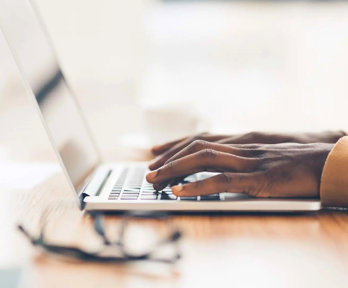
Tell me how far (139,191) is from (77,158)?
0.59ft

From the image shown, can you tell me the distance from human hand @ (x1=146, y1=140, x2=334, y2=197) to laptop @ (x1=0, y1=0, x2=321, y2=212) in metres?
0.02

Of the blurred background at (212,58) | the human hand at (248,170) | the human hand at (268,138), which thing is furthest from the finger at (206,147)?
the blurred background at (212,58)

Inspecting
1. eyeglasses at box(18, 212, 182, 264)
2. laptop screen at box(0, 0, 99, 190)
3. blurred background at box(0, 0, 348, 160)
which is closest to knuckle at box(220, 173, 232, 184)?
eyeglasses at box(18, 212, 182, 264)

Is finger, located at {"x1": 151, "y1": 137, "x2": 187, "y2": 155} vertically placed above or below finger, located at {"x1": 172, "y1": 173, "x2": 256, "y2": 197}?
below

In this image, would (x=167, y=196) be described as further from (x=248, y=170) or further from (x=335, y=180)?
(x=335, y=180)

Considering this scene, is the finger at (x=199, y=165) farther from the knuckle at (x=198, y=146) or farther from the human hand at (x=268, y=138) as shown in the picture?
the human hand at (x=268, y=138)

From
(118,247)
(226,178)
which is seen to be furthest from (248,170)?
(118,247)

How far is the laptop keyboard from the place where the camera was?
2.51ft

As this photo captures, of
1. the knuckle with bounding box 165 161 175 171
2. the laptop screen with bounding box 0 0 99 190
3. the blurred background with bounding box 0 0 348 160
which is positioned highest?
the laptop screen with bounding box 0 0 99 190

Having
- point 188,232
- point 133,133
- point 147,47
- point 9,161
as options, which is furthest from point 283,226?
point 147,47

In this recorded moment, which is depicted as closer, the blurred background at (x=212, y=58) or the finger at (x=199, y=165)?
the finger at (x=199, y=165)

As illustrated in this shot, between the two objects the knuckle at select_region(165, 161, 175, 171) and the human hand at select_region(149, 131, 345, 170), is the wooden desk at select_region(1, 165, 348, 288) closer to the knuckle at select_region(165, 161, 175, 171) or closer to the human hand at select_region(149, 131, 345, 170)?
the knuckle at select_region(165, 161, 175, 171)

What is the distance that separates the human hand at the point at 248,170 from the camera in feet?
2.49

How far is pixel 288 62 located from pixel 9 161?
111 centimetres
